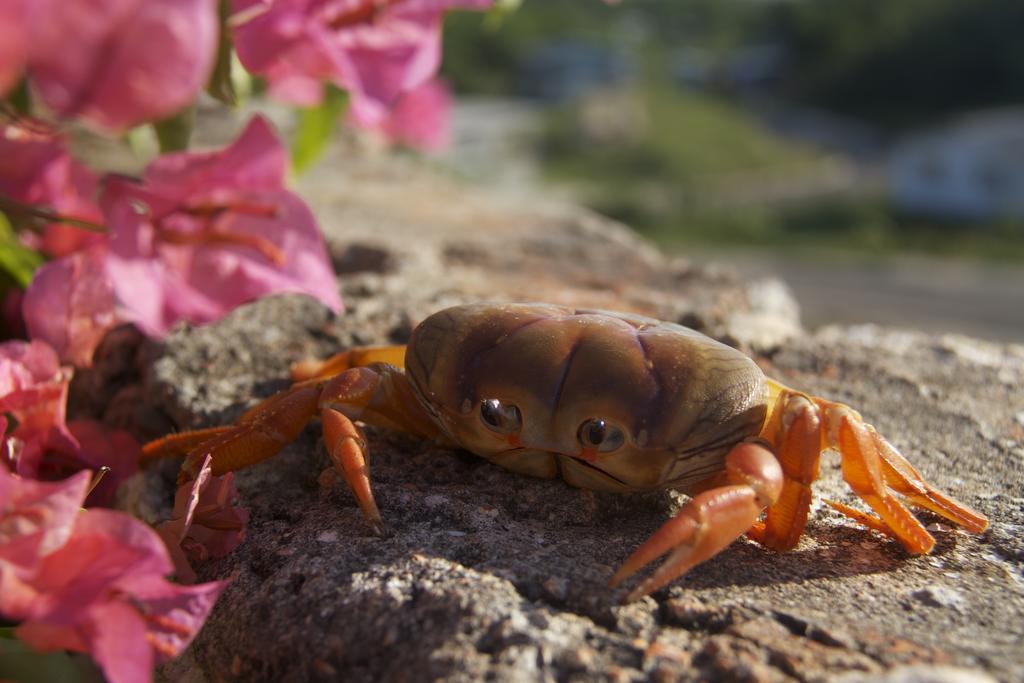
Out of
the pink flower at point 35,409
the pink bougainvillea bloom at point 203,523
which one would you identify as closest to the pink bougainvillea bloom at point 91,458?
the pink flower at point 35,409

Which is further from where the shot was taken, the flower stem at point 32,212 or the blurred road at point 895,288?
the blurred road at point 895,288

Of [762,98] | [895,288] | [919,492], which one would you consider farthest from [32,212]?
[762,98]

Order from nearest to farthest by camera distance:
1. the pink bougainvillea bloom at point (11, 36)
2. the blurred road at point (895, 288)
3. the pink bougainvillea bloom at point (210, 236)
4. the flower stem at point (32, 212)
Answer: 1. the pink bougainvillea bloom at point (11, 36)
2. the flower stem at point (32, 212)
3. the pink bougainvillea bloom at point (210, 236)
4. the blurred road at point (895, 288)

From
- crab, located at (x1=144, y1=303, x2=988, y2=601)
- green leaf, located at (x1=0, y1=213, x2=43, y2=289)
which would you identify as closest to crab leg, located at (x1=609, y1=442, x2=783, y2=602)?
crab, located at (x1=144, y1=303, x2=988, y2=601)

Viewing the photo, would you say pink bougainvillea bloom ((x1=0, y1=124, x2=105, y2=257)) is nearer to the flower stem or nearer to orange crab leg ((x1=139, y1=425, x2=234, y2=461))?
the flower stem

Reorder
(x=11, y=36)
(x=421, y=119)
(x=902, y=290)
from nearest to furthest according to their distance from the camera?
(x=11, y=36), (x=421, y=119), (x=902, y=290)

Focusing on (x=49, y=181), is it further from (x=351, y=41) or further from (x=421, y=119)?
(x=421, y=119)

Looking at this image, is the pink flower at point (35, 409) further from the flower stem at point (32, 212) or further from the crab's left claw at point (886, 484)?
the crab's left claw at point (886, 484)
